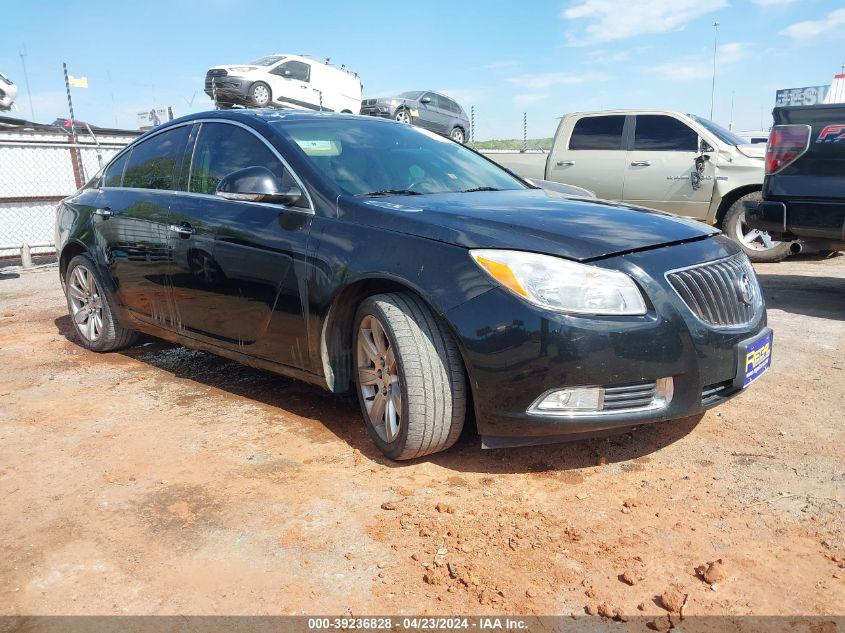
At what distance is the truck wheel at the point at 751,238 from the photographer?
8.51 m

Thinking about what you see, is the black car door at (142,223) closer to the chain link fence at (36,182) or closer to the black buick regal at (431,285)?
the black buick regal at (431,285)

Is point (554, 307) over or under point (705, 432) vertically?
over

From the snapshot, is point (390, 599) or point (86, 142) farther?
point (86, 142)

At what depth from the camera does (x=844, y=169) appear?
17.9 ft

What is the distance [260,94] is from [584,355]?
1836cm

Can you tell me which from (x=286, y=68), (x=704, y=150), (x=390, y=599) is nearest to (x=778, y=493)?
(x=390, y=599)

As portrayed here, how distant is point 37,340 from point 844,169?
6.63 meters

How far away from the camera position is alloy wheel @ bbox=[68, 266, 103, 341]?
527 centimetres

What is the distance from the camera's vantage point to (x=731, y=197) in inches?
347

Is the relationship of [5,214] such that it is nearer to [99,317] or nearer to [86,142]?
[86,142]

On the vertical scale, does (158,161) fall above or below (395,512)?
above

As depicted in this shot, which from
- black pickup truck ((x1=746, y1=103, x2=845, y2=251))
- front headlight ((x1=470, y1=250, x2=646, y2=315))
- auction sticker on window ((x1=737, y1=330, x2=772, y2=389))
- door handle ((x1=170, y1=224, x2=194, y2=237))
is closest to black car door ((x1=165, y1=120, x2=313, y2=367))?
door handle ((x1=170, y1=224, x2=194, y2=237))

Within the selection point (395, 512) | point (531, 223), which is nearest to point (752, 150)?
point (531, 223)

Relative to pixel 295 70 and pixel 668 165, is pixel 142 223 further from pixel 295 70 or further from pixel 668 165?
pixel 295 70
